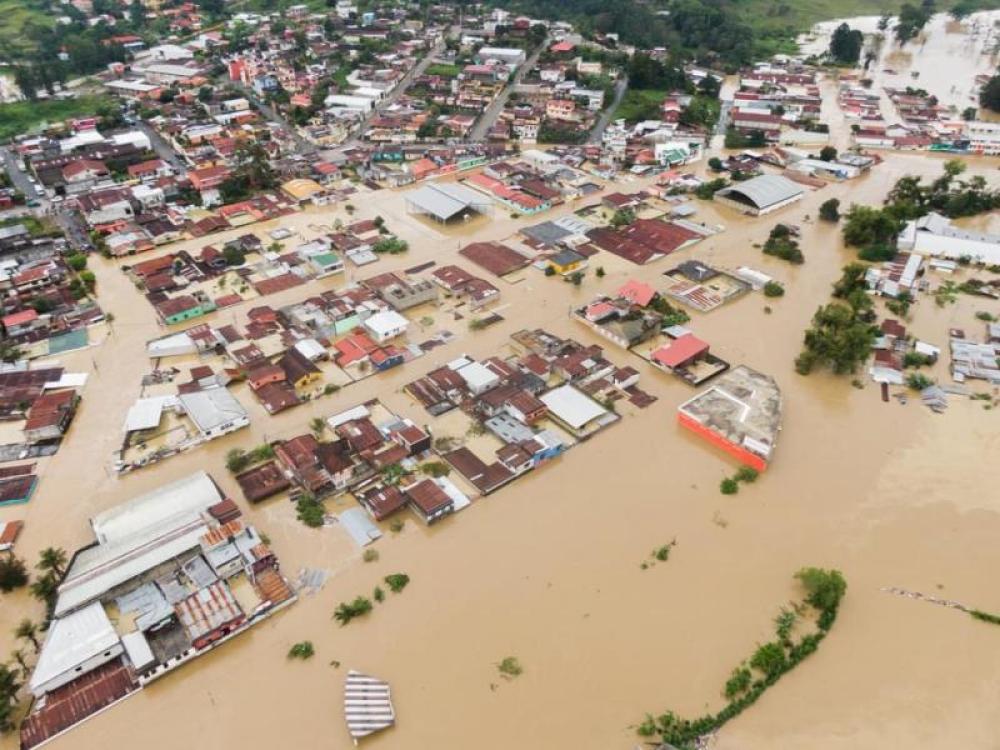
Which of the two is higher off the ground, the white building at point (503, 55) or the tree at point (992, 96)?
the white building at point (503, 55)

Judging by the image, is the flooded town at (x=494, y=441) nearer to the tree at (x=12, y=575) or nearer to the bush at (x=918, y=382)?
the tree at (x=12, y=575)

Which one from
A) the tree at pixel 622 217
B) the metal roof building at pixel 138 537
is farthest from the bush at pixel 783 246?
the metal roof building at pixel 138 537

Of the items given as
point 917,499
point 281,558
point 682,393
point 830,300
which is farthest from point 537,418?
point 830,300

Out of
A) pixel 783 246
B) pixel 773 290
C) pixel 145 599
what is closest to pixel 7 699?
pixel 145 599

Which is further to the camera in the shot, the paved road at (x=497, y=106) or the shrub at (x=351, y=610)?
the paved road at (x=497, y=106)

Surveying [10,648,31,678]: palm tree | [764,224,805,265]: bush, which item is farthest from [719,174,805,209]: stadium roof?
[10,648,31,678]: palm tree

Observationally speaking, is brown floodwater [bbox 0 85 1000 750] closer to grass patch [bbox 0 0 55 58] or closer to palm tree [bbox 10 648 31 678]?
Result: palm tree [bbox 10 648 31 678]
